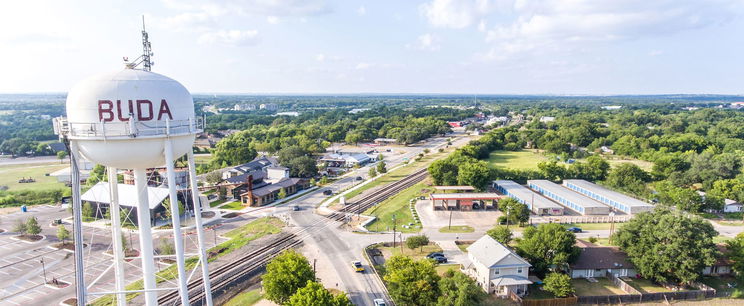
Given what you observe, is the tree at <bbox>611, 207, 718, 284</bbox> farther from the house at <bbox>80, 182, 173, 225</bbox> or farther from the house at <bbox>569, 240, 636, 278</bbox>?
the house at <bbox>80, 182, 173, 225</bbox>

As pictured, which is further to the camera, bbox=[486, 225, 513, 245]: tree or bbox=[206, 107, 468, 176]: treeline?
bbox=[206, 107, 468, 176]: treeline

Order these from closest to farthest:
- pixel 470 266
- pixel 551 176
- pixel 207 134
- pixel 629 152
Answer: pixel 470 266
pixel 551 176
pixel 629 152
pixel 207 134

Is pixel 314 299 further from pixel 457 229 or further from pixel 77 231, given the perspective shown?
pixel 457 229

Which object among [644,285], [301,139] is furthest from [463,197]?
[301,139]

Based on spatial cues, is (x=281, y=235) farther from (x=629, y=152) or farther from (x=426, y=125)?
(x=426, y=125)

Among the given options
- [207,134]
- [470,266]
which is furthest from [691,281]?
[207,134]

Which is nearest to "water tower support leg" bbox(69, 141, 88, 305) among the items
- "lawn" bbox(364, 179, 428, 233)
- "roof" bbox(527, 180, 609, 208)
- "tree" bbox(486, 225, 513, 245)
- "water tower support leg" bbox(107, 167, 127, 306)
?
"water tower support leg" bbox(107, 167, 127, 306)

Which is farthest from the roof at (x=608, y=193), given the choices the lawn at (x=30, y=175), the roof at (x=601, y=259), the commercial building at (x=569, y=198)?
the lawn at (x=30, y=175)

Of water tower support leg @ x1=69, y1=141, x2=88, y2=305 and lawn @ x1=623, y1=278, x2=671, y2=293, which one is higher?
water tower support leg @ x1=69, y1=141, x2=88, y2=305

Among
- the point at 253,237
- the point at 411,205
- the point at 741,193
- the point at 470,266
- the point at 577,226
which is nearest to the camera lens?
the point at 470,266
